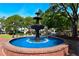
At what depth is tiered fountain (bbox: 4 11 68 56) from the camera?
12.8 ft

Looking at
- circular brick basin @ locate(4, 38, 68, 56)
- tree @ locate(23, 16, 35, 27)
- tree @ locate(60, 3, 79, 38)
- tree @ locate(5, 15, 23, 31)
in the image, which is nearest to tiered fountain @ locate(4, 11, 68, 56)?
circular brick basin @ locate(4, 38, 68, 56)

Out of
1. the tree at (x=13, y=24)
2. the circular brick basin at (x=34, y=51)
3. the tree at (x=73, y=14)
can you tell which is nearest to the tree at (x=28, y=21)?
the tree at (x=13, y=24)

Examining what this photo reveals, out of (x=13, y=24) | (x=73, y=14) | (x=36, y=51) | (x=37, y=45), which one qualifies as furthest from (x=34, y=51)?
(x=73, y=14)

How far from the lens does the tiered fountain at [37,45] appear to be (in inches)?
154

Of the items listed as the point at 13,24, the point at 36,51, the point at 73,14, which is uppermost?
the point at 73,14

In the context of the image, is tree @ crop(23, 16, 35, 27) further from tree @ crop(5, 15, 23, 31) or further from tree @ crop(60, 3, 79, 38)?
tree @ crop(60, 3, 79, 38)

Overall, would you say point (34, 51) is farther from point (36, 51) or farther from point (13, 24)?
point (13, 24)

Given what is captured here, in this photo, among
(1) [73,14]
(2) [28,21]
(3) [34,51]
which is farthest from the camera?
(1) [73,14]

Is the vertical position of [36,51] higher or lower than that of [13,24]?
lower

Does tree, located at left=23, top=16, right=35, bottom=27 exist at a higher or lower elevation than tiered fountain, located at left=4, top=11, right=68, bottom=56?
higher

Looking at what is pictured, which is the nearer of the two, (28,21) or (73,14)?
(28,21)

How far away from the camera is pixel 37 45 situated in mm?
4258

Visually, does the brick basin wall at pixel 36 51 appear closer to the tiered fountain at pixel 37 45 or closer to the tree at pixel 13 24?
the tiered fountain at pixel 37 45

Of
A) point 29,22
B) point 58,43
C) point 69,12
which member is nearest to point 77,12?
point 69,12
